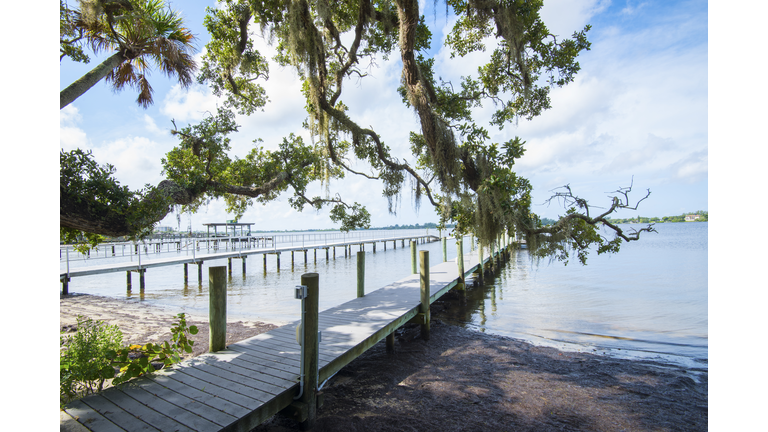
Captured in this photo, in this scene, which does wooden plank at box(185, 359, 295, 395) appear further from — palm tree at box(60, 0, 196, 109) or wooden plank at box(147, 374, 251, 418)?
palm tree at box(60, 0, 196, 109)

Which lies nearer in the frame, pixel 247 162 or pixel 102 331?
pixel 102 331

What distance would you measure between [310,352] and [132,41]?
180 inches

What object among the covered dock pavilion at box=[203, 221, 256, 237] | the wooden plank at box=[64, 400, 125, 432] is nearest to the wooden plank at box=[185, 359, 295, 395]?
the wooden plank at box=[64, 400, 125, 432]

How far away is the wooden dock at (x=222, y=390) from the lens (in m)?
2.74

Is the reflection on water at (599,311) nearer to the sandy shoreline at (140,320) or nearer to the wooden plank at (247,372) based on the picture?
the wooden plank at (247,372)

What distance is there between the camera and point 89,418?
2.71m

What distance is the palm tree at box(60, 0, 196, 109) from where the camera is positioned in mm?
4058

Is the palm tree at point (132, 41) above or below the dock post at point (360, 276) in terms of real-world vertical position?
above

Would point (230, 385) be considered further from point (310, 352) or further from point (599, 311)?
point (599, 311)

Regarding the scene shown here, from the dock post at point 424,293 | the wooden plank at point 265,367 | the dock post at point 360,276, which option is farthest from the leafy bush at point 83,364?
the dock post at point 424,293
